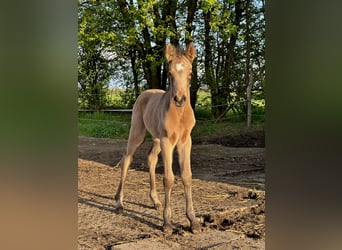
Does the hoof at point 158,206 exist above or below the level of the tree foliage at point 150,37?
below

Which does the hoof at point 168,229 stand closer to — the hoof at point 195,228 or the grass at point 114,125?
the hoof at point 195,228

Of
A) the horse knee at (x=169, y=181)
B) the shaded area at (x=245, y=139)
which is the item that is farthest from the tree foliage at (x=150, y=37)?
the horse knee at (x=169, y=181)

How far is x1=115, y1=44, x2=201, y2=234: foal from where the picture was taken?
1517mm

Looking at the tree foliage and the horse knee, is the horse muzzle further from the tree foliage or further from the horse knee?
the horse knee

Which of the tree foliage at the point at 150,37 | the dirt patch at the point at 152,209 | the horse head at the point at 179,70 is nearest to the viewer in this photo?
the horse head at the point at 179,70

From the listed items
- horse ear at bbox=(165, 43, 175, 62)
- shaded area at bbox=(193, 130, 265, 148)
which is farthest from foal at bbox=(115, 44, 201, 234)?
shaded area at bbox=(193, 130, 265, 148)

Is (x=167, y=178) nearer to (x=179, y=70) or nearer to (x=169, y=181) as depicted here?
(x=169, y=181)

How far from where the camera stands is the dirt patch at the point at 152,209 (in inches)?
64.0

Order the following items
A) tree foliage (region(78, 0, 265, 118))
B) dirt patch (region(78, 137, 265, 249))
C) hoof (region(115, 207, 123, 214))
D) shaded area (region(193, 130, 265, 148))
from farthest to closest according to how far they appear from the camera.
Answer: shaded area (region(193, 130, 265, 148)) < hoof (region(115, 207, 123, 214)) < tree foliage (region(78, 0, 265, 118)) < dirt patch (region(78, 137, 265, 249))

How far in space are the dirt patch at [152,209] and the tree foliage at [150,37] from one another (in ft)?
0.82

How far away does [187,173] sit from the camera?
1.72 metres

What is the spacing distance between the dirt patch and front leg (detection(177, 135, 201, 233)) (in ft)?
0.13
